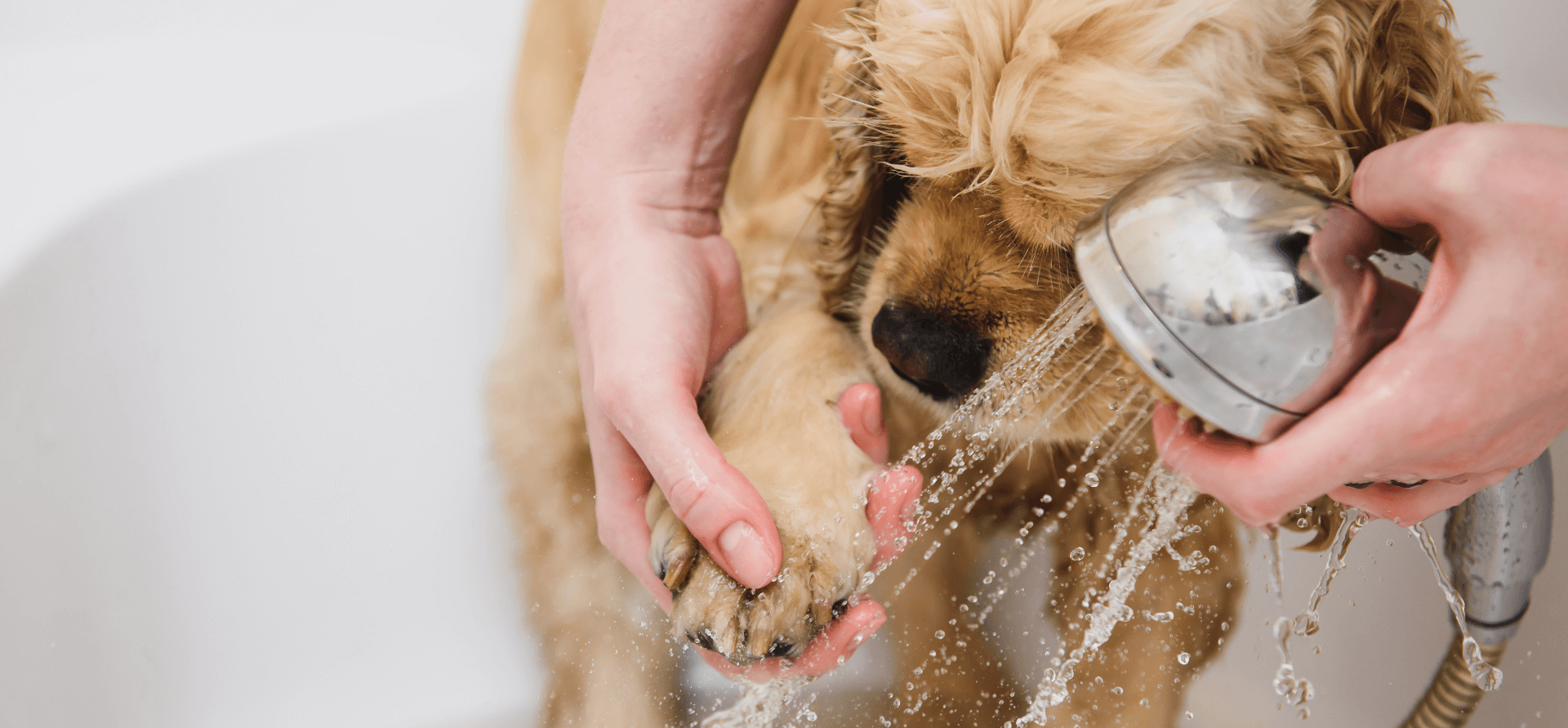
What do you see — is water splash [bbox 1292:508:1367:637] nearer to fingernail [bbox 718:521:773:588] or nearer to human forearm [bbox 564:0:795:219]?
fingernail [bbox 718:521:773:588]

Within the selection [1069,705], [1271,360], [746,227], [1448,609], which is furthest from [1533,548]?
[746,227]

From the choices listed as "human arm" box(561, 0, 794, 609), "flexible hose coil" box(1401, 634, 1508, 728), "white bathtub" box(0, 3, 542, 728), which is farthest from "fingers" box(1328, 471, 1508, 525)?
"white bathtub" box(0, 3, 542, 728)

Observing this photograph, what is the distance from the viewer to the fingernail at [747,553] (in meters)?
0.69

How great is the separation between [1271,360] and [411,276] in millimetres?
1220

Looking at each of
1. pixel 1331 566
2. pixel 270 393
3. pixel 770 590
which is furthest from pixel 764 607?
pixel 270 393

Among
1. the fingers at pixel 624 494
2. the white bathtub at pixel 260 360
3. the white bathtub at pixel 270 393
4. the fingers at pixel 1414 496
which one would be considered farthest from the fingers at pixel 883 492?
the white bathtub at pixel 260 360

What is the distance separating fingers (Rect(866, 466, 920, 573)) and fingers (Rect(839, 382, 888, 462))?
0.07m

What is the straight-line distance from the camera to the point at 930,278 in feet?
2.61

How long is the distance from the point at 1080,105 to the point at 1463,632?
615 mm

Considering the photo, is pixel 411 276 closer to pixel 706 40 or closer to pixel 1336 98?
pixel 706 40

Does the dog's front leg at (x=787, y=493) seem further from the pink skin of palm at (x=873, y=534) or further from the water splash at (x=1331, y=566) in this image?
the water splash at (x=1331, y=566)

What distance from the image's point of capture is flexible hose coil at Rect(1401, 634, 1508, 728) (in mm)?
826

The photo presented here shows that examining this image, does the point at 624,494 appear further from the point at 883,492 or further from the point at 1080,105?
the point at 1080,105

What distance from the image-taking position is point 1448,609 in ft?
2.73
